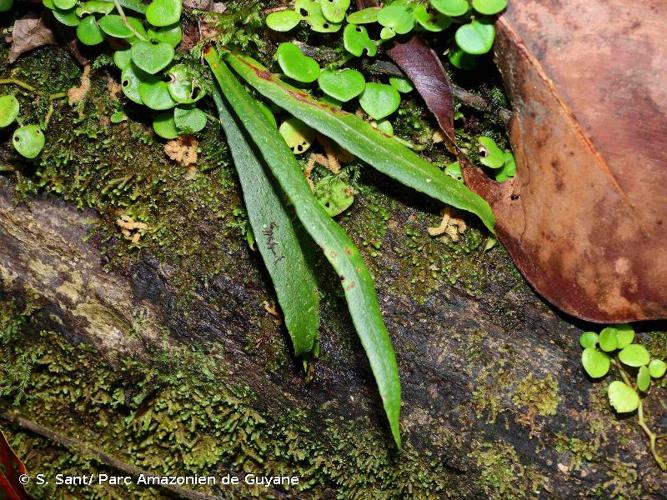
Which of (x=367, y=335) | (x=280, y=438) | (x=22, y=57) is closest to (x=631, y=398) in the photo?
(x=367, y=335)

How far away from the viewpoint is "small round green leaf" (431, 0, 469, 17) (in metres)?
1.50

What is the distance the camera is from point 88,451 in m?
1.99

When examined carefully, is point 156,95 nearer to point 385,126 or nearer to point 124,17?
point 124,17

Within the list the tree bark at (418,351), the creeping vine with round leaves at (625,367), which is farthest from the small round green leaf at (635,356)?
the tree bark at (418,351)

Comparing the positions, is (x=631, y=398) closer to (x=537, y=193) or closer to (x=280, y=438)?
(x=537, y=193)

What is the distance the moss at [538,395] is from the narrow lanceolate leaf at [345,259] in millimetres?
423

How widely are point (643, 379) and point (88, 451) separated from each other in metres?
1.62

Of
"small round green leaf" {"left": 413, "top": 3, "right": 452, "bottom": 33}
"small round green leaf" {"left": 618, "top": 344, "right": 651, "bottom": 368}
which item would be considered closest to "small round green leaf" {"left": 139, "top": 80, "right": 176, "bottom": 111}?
"small round green leaf" {"left": 413, "top": 3, "right": 452, "bottom": 33}

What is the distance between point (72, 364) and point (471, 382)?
1.18 metres

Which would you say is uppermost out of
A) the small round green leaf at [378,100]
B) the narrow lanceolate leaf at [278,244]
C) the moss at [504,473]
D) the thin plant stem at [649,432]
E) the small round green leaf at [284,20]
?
the small round green leaf at [284,20]

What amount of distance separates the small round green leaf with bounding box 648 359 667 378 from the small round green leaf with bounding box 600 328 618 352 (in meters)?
0.11

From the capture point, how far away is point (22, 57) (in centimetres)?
184

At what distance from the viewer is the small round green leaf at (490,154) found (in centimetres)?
166

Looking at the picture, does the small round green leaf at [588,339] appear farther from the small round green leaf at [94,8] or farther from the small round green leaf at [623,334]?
the small round green leaf at [94,8]
